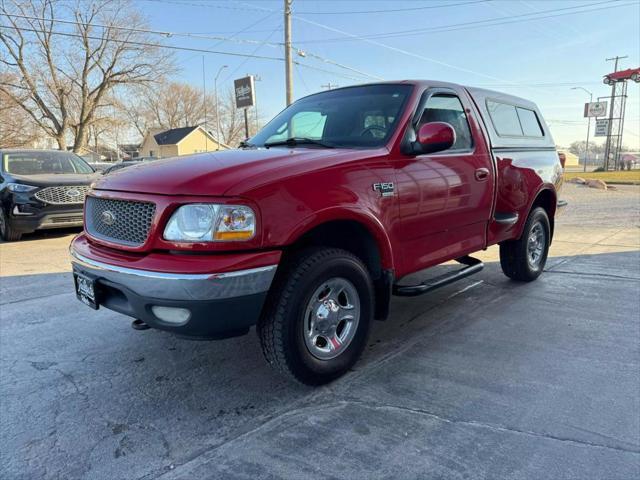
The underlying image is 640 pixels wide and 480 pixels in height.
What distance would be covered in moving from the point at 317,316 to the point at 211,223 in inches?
35.4

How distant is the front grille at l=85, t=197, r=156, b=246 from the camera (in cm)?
260

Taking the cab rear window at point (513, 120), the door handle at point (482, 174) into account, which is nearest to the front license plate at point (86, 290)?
the door handle at point (482, 174)

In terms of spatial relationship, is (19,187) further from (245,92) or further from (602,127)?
(602,127)

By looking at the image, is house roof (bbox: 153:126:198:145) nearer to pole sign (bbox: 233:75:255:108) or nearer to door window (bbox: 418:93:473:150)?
pole sign (bbox: 233:75:255:108)

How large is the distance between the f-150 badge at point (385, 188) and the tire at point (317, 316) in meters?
0.46

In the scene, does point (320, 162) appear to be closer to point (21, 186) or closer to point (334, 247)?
point (334, 247)

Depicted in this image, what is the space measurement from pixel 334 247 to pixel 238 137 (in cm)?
7791

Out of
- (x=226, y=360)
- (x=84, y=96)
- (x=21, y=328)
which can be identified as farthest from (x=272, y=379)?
(x=84, y=96)

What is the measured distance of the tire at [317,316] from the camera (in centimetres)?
265

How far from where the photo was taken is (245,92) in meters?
25.9

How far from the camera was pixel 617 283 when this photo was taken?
17.2ft

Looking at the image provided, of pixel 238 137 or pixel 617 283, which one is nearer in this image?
pixel 617 283

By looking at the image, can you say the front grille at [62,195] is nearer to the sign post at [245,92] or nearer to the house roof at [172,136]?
the sign post at [245,92]

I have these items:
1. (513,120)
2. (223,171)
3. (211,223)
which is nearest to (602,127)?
(513,120)
